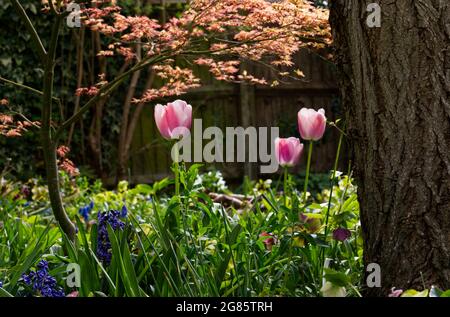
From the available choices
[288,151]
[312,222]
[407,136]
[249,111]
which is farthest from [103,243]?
[249,111]

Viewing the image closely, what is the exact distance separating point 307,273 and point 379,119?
0.57 meters

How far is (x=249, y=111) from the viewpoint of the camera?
26.9ft

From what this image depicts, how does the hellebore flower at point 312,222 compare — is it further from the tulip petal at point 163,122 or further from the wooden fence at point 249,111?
the wooden fence at point 249,111

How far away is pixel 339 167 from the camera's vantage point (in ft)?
29.3

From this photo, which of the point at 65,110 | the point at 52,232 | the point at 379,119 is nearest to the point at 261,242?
the point at 379,119

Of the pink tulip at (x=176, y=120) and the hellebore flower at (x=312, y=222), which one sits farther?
the hellebore flower at (x=312, y=222)

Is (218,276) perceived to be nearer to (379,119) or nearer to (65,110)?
(379,119)

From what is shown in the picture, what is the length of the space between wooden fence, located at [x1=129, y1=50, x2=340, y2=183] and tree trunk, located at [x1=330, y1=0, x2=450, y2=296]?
562 centimetres

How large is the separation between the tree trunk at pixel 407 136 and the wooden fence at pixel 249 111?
562cm

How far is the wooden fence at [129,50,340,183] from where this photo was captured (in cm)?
799

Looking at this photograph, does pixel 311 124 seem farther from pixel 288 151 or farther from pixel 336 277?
pixel 336 277

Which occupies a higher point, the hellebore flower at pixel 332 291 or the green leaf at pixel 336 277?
the green leaf at pixel 336 277

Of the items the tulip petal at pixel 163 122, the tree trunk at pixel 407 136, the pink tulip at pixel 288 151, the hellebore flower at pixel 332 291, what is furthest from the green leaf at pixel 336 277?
the tulip petal at pixel 163 122

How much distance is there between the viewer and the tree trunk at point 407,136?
7.11 feet
